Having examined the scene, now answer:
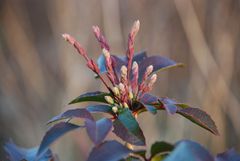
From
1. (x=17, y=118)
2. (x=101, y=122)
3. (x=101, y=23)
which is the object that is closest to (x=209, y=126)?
(x=101, y=122)

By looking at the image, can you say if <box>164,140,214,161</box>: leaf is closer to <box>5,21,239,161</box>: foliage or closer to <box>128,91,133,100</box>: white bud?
<box>5,21,239,161</box>: foliage

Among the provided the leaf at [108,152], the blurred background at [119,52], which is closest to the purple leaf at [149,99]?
the leaf at [108,152]

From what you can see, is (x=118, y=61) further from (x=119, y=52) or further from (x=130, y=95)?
(x=119, y=52)

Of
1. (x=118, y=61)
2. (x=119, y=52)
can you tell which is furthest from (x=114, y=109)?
(x=119, y=52)

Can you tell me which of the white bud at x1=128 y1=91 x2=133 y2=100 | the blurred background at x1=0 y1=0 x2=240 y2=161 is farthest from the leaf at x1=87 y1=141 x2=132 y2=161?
the blurred background at x1=0 y1=0 x2=240 y2=161

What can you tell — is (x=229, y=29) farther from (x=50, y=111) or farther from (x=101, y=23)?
(x=50, y=111)

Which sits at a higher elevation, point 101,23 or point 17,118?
point 101,23
